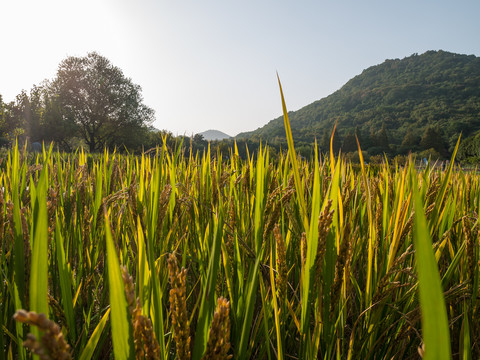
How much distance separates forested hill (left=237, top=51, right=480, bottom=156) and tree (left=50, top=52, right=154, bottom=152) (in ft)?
108

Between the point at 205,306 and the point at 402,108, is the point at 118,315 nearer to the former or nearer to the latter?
the point at 205,306

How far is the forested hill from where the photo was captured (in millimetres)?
65938

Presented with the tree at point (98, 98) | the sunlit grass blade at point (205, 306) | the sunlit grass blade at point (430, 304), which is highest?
the tree at point (98, 98)

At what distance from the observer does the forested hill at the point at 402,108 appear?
6594 cm

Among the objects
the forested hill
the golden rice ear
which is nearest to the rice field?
the golden rice ear

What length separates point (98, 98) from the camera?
1379 inches

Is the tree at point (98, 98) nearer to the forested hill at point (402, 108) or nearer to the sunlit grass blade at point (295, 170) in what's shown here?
the forested hill at point (402, 108)

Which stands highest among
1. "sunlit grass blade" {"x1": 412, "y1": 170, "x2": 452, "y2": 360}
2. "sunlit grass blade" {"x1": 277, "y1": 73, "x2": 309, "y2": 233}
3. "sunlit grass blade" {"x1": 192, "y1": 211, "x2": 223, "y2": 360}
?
"sunlit grass blade" {"x1": 277, "y1": 73, "x2": 309, "y2": 233}

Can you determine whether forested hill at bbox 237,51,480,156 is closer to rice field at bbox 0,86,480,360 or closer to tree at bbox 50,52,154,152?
tree at bbox 50,52,154,152

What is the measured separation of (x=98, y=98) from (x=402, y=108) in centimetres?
9520

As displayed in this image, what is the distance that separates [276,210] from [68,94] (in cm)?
4206

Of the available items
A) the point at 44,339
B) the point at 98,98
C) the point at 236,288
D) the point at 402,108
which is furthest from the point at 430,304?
the point at 402,108

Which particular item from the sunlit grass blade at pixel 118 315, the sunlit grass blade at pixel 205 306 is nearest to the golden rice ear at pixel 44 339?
the sunlit grass blade at pixel 118 315

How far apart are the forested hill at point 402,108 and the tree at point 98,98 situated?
32.8 m
